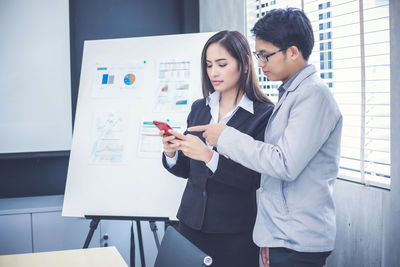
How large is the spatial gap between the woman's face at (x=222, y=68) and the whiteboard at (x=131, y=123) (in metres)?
0.72

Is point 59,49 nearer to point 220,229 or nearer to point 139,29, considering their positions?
point 139,29

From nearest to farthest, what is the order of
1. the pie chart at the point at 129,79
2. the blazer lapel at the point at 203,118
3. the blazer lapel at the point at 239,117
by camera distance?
the blazer lapel at the point at 239,117
the blazer lapel at the point at 203,118
the pie chart at the point at 129,79

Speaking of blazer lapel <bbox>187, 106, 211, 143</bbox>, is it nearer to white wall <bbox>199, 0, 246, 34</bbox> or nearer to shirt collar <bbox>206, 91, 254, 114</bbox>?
shirt collar <bbox>206, 91, 254, 114</bbox>

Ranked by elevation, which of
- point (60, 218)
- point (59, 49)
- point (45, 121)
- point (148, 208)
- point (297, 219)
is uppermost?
point (59, 49)

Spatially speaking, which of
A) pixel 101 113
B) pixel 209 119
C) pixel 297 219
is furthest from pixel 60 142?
pixel 297 219

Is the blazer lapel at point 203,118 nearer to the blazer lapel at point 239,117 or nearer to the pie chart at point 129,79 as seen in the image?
the blazer lapel at point 239,117

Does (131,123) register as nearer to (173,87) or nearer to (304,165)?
(173,87)

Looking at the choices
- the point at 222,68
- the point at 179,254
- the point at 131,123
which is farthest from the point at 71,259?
Answer: the point at 131,123

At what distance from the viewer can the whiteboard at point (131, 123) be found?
7.55ft

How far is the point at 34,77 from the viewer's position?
3.03 m

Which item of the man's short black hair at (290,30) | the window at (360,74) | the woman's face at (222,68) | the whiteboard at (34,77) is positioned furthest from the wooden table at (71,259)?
the whiteboard at (34,77)

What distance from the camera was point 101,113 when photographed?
2.39 m

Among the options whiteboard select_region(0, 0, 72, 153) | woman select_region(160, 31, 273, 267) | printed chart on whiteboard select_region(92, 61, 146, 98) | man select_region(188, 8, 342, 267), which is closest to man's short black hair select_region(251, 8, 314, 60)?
man select_region(188, 8, 342, 267)

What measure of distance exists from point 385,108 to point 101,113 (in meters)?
1.63
